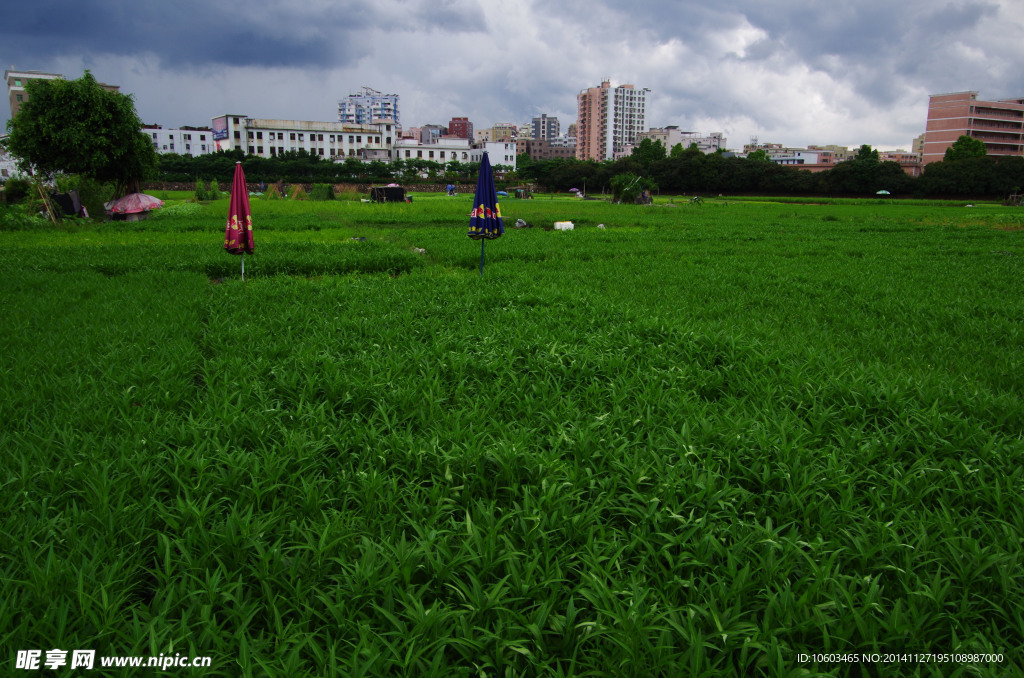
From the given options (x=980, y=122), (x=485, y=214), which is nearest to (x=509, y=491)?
(x=485, y=214)

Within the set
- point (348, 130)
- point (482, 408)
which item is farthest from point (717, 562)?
point (348, 130)

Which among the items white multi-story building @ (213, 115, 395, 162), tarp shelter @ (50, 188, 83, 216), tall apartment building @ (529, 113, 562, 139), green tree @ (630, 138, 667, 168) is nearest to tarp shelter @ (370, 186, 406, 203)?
tarp shelter @ (50, 188, 83, 216)

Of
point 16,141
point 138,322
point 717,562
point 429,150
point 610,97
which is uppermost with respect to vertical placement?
point 610,97

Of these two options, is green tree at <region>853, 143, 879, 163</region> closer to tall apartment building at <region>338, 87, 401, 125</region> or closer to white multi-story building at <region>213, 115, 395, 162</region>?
white multi-story building at <region>213, 115, 395, 162</region>

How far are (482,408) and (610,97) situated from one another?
5746 inches

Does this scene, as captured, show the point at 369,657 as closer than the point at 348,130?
Yes

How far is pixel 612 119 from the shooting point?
13750 cm

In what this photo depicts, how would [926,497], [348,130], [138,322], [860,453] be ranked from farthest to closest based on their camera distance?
[348,130]
[138,322]
[860,453]
[926,497]

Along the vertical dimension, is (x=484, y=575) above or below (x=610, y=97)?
below

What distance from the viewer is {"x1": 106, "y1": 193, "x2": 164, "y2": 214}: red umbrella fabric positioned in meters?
21.8

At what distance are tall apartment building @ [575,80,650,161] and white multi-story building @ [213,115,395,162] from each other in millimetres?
59876

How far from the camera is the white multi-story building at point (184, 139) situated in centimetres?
9144

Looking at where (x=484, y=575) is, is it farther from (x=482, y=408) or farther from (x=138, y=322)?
(x=138, y=322)

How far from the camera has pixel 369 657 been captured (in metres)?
1.88
